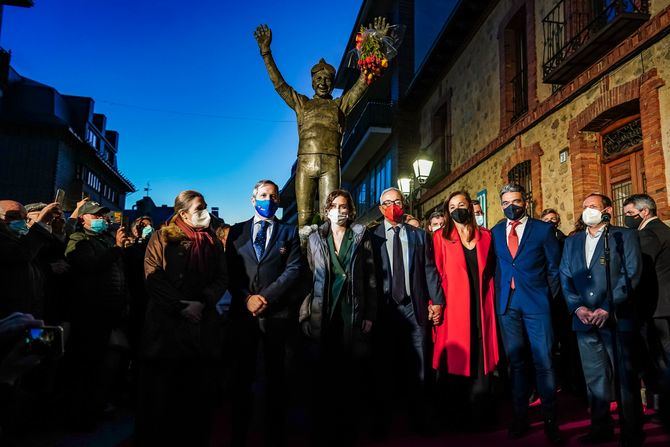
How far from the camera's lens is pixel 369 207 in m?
23.2

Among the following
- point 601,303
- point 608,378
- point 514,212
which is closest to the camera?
Result: point 608,378

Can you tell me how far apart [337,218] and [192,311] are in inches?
57.1

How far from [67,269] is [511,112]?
32.4 ft

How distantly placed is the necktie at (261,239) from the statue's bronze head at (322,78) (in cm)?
293

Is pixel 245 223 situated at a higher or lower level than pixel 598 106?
lower

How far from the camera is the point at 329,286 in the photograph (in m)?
3.65

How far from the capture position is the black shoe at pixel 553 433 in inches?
144

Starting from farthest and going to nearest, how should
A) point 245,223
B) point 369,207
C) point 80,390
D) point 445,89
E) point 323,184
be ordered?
point 369,207 → point 445,89 → point 323,184 → point 80,390 → point 245,223

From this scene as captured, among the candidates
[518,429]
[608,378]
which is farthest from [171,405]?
[608,378]

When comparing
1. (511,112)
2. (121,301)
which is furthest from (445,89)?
(121,301)

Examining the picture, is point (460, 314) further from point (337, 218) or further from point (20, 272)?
point (20, 272)

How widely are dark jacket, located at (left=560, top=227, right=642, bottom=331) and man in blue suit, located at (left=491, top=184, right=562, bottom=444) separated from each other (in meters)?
0.25

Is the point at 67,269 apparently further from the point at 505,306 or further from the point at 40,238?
the point at 505,306

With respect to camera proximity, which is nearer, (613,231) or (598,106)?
(613,231)
